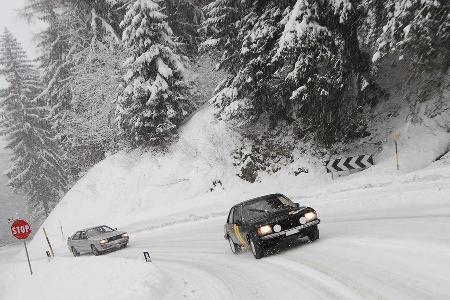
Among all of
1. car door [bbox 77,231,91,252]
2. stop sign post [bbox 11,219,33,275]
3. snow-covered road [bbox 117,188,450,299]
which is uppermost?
stop sign post [bbox 11,219,33,275]

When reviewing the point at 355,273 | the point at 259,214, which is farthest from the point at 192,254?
the point at 355,273

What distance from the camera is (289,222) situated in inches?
408

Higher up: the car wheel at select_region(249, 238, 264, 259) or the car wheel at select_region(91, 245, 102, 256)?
the car wheel at select_region(91, 245, 102, 256)

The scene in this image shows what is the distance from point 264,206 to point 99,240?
1112 centimetres

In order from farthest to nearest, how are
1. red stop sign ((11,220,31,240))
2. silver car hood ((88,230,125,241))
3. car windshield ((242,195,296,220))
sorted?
silver car hood ((88,230,125,241))
red stop sign ((11,220,31,240))
car windshield ((242,195,296,220))

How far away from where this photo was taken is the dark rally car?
1030 centimetres

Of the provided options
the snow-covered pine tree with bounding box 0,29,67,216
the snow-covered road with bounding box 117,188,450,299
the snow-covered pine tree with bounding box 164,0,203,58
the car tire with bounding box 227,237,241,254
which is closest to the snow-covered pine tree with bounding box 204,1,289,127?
the snow-covered pine tree with bounding box 164,0,203,58

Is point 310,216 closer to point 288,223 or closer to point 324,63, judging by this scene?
point 288,223

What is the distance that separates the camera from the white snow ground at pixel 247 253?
23.8 ft

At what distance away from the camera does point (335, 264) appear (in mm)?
8195

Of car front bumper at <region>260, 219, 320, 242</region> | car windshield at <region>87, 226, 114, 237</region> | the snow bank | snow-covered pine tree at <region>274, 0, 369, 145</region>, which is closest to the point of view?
the snow bank

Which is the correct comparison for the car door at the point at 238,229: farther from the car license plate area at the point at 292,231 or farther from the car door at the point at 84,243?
the car door at the point at 84,243

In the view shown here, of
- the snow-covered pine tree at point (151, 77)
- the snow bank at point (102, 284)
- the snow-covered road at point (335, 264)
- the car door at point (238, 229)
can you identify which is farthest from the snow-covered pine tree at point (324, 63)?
the snow bank at point (102, 284)

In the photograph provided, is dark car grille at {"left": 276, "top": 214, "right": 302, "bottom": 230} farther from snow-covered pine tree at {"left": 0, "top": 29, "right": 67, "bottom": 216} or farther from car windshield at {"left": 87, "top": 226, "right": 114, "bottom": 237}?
snow-covered pine tree at {"left": 0, "top": 29, "right": 67, "bottom": 216}
